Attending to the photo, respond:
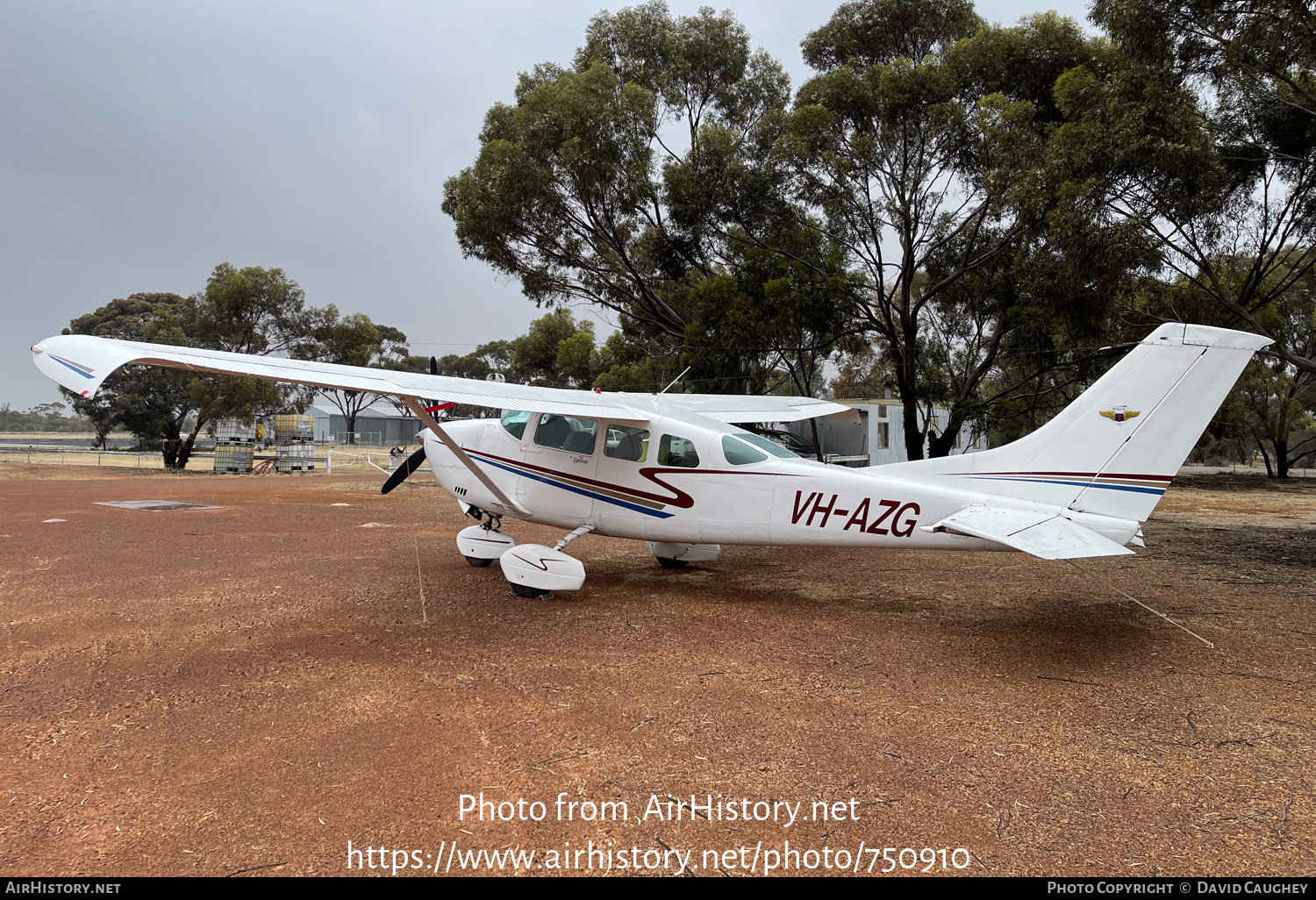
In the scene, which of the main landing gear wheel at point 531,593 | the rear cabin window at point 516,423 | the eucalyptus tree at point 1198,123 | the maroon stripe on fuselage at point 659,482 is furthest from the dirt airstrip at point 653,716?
the eucalyptus tree at point 1198,123

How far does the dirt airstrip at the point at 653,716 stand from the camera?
2791 mm

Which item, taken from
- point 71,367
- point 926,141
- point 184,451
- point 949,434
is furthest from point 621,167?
point 184,451

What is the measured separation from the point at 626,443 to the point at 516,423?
1.55 meters

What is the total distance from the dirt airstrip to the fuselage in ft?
2.82

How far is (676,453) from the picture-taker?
6.98 meters

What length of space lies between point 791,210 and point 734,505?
1241cm

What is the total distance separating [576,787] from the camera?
10.4ft

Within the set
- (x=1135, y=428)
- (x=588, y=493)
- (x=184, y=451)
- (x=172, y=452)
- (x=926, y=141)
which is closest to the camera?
(x=1135, y=428)

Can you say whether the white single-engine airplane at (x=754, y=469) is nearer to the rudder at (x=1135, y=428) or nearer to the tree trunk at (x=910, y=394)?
the rudder at (x=1135, y=428)

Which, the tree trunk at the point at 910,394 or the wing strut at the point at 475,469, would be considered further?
the tree trunk at the point at 910,394

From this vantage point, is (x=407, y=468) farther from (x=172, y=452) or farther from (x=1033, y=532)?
(x=172, y=452)

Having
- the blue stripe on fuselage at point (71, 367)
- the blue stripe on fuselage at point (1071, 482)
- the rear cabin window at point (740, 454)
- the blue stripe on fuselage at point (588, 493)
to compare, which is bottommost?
the blue stripe on fuselage at point (588, 493)

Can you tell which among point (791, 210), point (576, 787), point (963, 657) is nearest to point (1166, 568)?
point (963, 657)

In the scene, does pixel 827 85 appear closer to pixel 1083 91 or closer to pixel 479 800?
pixel 1083 91
